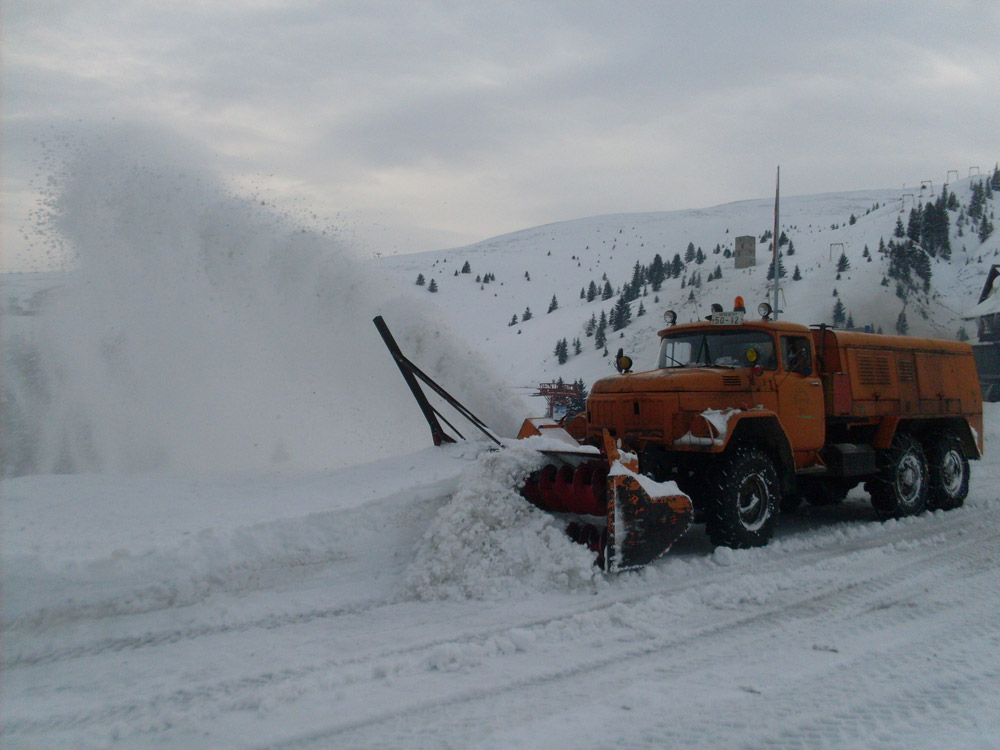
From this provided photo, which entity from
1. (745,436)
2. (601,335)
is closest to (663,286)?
(601,335)

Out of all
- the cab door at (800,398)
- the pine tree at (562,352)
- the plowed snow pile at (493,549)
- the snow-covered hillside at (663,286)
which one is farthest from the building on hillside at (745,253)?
the plowed snow pile at (493,549)

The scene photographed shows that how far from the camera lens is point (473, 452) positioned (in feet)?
23.1

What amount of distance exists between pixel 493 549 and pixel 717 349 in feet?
12.1

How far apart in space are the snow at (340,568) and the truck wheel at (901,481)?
27 cm

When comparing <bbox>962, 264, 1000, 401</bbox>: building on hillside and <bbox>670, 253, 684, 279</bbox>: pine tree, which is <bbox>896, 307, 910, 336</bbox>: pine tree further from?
<bbox>670, 253, 684, 279</bbox>: pine tree

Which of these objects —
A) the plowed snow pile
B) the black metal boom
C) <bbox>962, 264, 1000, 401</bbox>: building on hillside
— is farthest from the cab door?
<bbox>962, 264, 1000, 401</bbox>: building on hillside

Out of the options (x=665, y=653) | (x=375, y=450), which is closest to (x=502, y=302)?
(x=375, y=450)

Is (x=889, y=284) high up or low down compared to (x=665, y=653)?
up

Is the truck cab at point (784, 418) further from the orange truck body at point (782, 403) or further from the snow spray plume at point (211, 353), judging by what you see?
the snow spray plume at point (211, 353)

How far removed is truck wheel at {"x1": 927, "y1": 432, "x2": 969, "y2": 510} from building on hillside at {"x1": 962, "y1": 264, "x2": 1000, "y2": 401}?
18.0 metres

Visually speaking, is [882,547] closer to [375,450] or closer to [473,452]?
[473,452]

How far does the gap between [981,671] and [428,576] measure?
3.68m

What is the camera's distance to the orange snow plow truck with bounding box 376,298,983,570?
5.99 m

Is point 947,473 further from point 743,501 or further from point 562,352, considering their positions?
point 562,352
